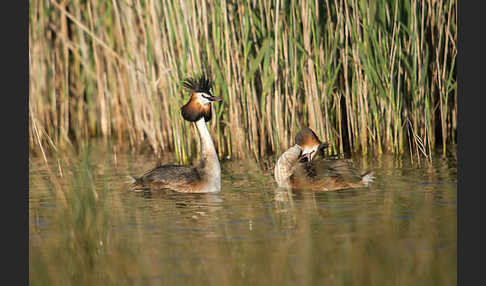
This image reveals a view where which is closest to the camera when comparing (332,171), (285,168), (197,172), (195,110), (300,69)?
(332,171)

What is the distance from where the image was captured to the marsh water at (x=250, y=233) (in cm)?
537

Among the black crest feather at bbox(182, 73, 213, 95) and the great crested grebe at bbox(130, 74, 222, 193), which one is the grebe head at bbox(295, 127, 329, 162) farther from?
the black crest feather at bbox(182, 73, 213, 95)

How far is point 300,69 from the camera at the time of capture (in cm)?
959

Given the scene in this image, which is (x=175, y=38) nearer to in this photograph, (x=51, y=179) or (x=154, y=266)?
(x=51, y=179)

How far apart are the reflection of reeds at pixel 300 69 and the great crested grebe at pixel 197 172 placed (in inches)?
30.7

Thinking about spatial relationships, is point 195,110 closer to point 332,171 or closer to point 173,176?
point 173,176

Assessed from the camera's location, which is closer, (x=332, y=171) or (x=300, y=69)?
(x=332, y=171)

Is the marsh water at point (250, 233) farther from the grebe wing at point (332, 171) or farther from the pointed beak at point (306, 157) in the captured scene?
the pointed beak at point (306, 157)

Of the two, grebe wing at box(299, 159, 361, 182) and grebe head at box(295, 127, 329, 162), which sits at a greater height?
grebe head at box(295, 127, 329, 162)

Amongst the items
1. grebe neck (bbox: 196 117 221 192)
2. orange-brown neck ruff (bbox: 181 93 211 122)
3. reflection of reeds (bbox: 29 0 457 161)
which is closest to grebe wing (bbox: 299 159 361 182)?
grebe neck (bbox: 196 117 221 192)

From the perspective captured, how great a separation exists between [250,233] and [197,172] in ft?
6.87

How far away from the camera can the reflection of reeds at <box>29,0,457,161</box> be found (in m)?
9.17

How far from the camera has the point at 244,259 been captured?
5.65 m

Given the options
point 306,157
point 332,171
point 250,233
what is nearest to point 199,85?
point 306,157
